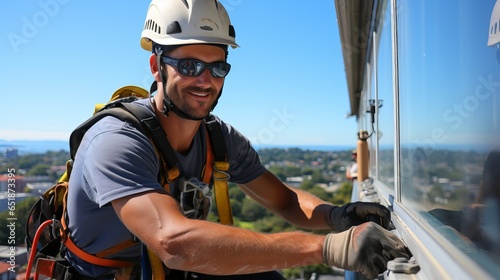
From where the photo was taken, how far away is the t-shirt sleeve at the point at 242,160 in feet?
8.40

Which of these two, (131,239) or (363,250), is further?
(131,239)

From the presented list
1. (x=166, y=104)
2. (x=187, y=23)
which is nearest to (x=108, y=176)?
(x=166, y=104)

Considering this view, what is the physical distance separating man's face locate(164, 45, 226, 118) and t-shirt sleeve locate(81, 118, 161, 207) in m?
0.37

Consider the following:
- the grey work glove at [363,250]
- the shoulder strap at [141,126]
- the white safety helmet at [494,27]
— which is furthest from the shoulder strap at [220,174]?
the white safety helmet at [494,27]

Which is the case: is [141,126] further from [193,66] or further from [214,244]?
[214,244]

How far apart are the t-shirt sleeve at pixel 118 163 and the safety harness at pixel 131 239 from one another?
11 centimetres

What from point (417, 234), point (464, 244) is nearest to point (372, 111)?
point (417, 234)

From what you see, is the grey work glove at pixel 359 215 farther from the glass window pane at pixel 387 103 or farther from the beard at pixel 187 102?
the beard at pixel 187 102

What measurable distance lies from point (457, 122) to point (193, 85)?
1345 millimetres

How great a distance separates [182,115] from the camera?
213cm

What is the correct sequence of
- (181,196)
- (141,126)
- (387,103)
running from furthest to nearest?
(387,103) → (181,196) → (141,126)

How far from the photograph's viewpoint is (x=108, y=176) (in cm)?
160

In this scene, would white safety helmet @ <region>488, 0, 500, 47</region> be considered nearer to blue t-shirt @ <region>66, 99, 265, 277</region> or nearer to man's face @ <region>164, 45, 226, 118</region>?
blue t-shirt @ <region>66, 99, 265, 277</region>

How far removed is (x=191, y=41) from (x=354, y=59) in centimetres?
550
